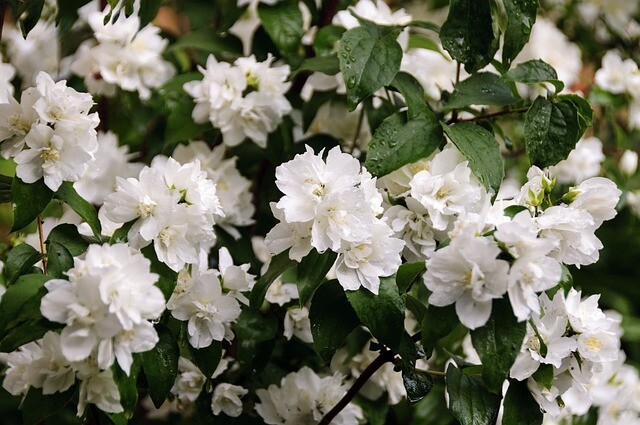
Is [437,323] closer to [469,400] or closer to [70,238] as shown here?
[469,400]

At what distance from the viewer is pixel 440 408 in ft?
4.19

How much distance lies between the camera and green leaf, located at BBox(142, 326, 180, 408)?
883mm

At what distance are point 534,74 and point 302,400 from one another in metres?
0.56

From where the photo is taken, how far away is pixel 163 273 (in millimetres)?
894

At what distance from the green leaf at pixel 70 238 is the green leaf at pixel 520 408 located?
55cm

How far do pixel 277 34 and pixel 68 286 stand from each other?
661 millimetres

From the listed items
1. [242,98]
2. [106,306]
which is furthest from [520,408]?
[242,98]

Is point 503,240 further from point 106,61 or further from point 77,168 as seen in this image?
point 106,61

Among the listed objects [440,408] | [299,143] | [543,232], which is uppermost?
[543,232]

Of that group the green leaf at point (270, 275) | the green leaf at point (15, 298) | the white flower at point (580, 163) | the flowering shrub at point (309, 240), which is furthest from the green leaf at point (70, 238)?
Answer: the white flower at point (580, 163)

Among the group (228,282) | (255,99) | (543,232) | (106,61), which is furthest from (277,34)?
(543,232)

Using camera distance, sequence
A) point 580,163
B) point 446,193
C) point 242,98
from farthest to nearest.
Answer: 1. point 580,163
2. point 242,98
3. point 446,193

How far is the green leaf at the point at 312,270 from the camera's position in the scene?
34.7 inches

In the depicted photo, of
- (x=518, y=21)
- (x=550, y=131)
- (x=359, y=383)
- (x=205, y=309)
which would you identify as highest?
(x=518, y=21)
